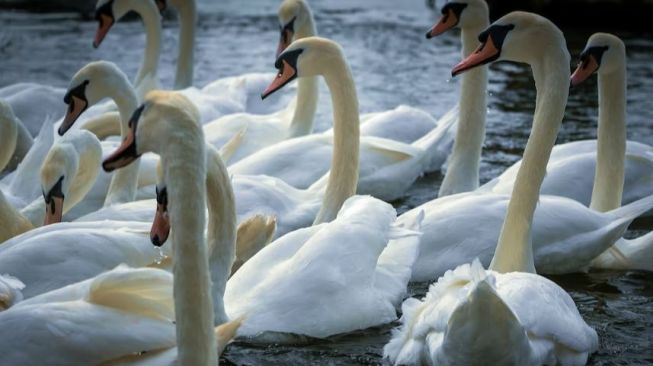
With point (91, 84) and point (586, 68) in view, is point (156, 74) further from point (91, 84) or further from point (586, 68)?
point (586, 68)

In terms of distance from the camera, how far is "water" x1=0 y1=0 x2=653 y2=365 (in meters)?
6.30

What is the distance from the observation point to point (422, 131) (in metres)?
10.8

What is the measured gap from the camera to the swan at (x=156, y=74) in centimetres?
1160

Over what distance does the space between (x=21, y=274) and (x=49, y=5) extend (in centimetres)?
1526

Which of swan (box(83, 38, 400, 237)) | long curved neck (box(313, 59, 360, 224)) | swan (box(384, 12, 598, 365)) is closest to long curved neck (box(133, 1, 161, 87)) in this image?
swan (box(83, 38, 400, 237))

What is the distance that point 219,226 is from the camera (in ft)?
19.2

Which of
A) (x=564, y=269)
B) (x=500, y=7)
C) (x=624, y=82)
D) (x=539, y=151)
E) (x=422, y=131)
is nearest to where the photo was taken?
(x=539, y=151)

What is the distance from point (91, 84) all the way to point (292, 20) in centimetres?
224

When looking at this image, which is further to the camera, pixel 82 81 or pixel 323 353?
pixel 82 81

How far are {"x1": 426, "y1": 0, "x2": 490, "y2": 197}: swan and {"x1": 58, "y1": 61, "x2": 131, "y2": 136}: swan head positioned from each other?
212 centimetres

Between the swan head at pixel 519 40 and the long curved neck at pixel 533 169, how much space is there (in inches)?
1.9

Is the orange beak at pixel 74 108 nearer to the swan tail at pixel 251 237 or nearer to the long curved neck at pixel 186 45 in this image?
the swan tail at pixel 251 237

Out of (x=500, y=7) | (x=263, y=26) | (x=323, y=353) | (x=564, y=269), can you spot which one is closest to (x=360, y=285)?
(x=323, y=353)

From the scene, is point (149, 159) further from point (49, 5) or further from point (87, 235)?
point (49, 5)
